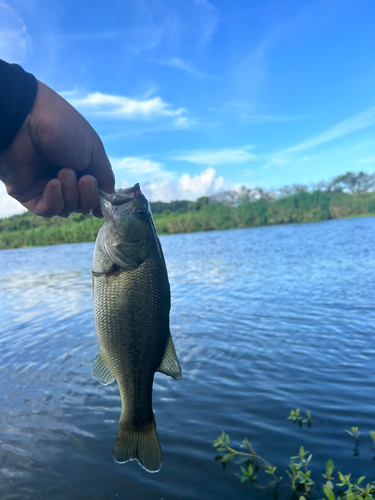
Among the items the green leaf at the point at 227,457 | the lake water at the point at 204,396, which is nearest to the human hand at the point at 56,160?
the green leaf at the point at 227,457

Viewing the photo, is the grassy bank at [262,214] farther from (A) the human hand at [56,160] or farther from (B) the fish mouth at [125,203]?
(B) the fish mouth at [125,203]

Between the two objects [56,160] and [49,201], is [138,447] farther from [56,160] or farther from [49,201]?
[56,160]

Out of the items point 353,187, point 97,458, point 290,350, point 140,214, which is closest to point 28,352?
point 97,458

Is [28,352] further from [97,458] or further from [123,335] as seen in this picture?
[123,335]

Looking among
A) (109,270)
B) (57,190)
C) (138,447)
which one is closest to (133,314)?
(109,270)

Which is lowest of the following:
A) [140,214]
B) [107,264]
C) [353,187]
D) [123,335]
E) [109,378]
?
[109,378]

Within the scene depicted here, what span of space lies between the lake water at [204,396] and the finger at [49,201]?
324 cm

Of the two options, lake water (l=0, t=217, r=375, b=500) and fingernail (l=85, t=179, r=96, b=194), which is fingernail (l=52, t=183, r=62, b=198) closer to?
fingernail (l=85, t=179, r=96, b=194)

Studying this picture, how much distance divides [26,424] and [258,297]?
8087mm

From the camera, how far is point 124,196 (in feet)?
8.07

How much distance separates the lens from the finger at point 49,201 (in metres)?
2.41

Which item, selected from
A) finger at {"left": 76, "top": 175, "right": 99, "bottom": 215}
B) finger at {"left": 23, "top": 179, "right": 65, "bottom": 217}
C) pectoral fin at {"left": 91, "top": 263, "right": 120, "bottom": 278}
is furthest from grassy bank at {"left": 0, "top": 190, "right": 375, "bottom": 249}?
pectoral fin at {"left": 91, "top": 263, "right": 120, "bottom": 278}

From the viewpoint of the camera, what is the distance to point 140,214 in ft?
7.92

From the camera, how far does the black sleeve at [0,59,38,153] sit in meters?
2.03
